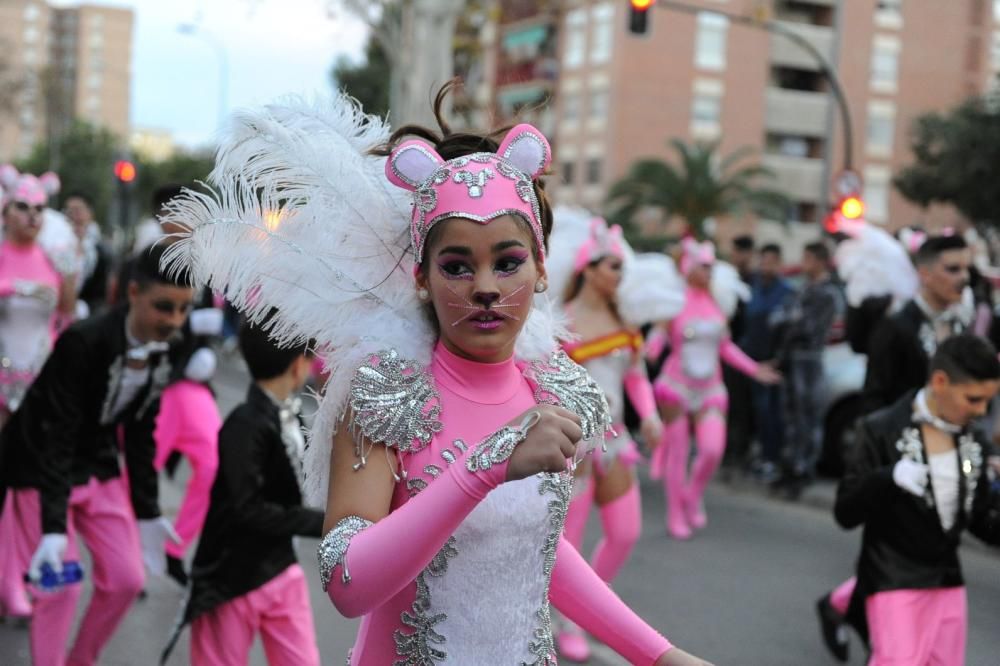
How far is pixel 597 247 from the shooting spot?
257 inches

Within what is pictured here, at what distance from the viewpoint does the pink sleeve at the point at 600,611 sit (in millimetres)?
2490

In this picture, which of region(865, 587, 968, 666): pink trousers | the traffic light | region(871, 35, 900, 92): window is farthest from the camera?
region(871, 35, 900, 92): window

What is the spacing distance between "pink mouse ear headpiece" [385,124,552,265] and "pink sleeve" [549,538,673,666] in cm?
69

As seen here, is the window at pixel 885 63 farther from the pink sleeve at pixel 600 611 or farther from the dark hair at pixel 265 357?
the pink sleeve at pixel 600 611

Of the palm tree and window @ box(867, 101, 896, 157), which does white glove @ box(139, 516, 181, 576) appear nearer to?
the palm tree

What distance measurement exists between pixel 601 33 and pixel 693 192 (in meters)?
16.2

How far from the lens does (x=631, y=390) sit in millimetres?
6660

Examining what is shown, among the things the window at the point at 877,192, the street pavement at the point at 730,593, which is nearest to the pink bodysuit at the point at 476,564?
the street pavement at the point at 730,593

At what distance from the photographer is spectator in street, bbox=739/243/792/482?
11016 mm

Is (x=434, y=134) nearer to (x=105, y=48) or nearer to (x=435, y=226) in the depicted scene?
(x=435, y=226)

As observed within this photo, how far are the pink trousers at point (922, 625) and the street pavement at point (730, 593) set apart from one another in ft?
5.08

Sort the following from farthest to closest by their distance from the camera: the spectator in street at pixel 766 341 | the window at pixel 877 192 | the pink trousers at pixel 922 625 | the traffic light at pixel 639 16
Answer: the window at pixel 877 192 → the traffic light at pixel 639 16 → the spectator in street at pixel 766 341 → the pink trousers at pixel 922 625

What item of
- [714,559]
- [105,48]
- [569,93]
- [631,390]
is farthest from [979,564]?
[105,48]

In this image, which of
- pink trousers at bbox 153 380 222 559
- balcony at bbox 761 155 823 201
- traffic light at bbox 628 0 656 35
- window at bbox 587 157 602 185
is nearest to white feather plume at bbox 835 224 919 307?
pink trousers at bbox 153 380 222 559
